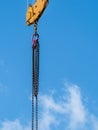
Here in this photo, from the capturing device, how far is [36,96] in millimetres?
39219

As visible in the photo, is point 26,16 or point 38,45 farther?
point 26,16

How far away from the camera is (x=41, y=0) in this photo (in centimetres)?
4084

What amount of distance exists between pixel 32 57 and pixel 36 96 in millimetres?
2147

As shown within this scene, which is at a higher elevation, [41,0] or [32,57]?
[41,0]

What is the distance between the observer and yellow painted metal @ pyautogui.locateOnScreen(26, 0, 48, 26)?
133 ft

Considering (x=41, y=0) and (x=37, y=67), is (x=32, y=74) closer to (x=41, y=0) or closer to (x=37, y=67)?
(x=37, y=67)

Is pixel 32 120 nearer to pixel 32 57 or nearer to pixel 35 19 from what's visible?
pixel 32 57

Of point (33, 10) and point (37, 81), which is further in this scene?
point (33, 10)

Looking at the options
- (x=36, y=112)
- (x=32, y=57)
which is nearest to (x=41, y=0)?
(x=32, y=57)

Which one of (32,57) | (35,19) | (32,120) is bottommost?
(32,120)

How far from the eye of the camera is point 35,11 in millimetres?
41375

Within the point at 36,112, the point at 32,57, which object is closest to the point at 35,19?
the point at 32,57

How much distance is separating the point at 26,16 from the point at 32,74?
4727 millimetres

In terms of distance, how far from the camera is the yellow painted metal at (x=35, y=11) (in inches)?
1601
